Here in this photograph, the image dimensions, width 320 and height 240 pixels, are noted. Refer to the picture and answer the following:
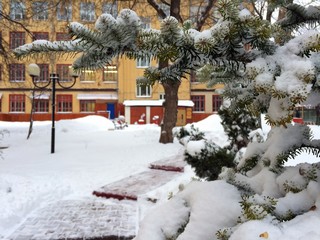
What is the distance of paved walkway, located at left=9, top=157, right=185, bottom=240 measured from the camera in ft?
13.9

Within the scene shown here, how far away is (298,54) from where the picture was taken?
1.03m

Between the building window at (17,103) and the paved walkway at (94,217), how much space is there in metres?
30.0

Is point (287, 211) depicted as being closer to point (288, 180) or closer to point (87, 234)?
point (288, 180)

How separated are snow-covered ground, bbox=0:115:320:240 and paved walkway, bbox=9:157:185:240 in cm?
29

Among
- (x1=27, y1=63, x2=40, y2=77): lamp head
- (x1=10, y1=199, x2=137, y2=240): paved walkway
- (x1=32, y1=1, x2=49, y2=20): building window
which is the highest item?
(x1=32, y1=1, x2=49, y2=20): building window

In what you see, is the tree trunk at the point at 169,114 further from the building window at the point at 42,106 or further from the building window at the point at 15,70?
the building window at the point at 42,106

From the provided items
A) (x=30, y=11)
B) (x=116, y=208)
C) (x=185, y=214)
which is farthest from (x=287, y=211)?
(x=30, y=11)

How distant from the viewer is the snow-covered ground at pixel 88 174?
3.31 ft

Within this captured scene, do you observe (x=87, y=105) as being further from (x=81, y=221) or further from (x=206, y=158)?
(x=206, y=158)

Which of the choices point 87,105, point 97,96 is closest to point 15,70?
point 97,96

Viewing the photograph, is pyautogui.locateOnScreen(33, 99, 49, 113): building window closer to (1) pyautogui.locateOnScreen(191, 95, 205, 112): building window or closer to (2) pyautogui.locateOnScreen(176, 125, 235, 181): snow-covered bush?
(1) pyautogui.locateOnScreen(191, 95, 205, 112): building window

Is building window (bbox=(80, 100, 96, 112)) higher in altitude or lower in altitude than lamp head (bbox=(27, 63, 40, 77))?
lower

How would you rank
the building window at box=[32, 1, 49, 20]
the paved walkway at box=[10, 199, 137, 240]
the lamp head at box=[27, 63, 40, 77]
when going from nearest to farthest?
the paved walkway at box=[10, 199, 137, 240], the lamp head at box=[27, 63, 40, 77], the building window at box=[32, 1, 49, 20]

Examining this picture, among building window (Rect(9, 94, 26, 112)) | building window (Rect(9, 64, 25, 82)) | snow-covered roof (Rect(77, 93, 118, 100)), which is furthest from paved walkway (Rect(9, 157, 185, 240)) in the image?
building window (Rect(9, 94, 26, 112))
